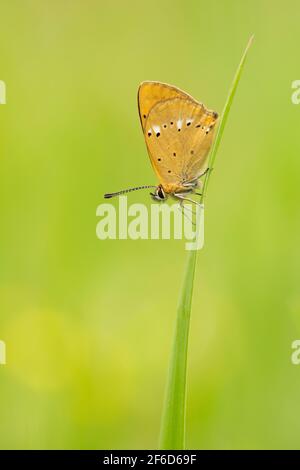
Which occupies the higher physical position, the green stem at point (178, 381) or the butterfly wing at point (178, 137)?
the butterfly wing at point (178, 137)

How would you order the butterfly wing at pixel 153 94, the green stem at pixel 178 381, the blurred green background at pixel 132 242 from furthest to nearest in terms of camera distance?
the blurred green background at pixel 132 242 → the butterfly wing at pixel 153 94 → the green stem at pixel 178 381

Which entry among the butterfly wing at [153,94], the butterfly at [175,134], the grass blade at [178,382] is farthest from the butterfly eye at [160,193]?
the grass blade at [178,382]

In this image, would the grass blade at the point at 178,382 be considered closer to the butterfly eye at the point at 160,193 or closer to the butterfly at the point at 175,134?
the butterfly at the point at 175,134

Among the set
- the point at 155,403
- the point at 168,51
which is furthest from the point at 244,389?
the point at 168,51

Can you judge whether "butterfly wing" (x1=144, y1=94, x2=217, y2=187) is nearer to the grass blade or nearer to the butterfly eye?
the butterfly eye

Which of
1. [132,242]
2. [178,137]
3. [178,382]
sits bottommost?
[178,382]

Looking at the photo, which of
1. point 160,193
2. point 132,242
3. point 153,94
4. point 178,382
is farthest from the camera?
point 132,242

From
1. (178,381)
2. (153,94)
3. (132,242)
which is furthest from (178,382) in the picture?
(132,242)

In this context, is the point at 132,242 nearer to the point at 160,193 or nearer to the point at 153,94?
the point at 160,193
